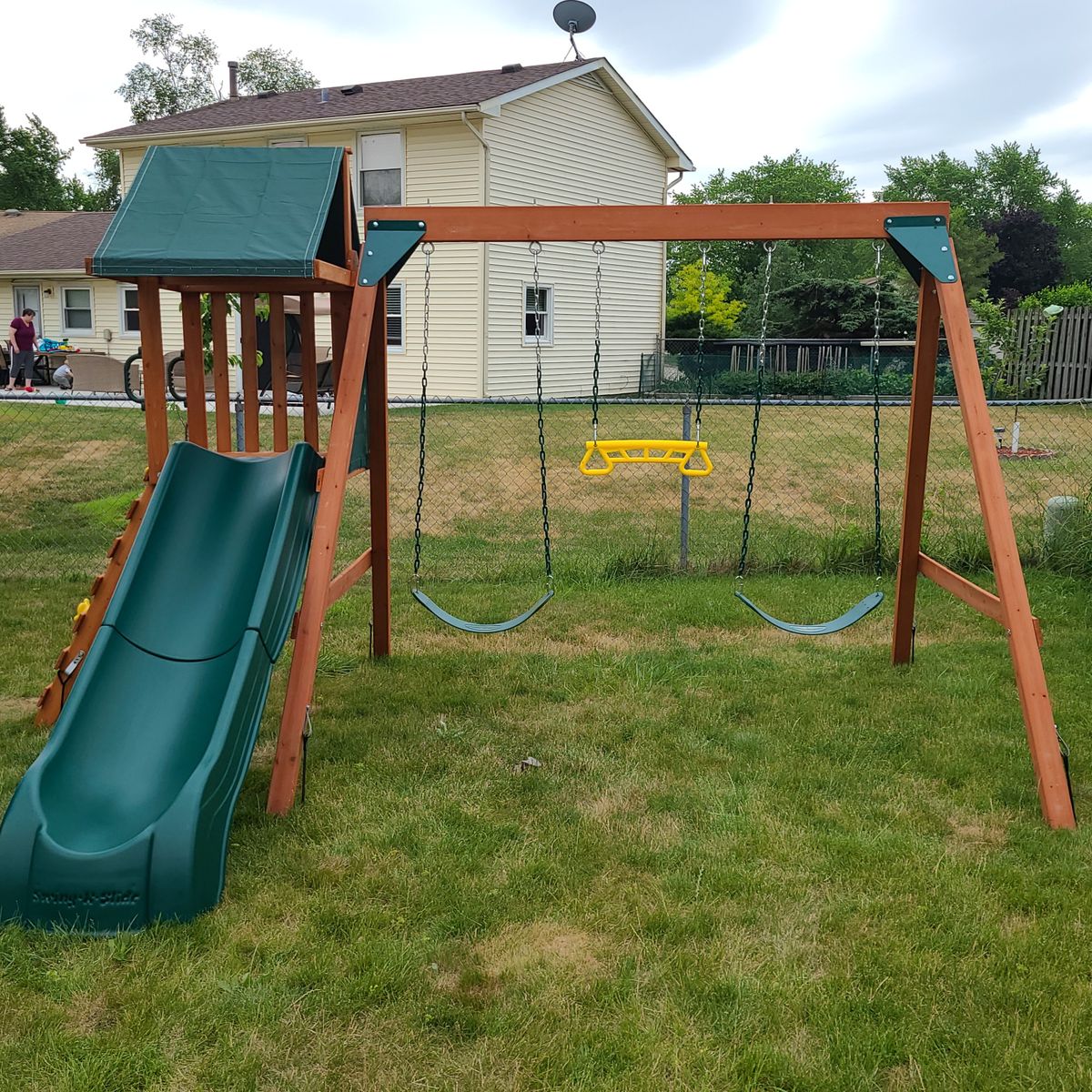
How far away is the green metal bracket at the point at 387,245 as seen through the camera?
4410 millimetres

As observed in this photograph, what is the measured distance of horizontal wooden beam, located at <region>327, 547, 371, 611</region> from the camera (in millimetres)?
4338

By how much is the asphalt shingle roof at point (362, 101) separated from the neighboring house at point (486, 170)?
61mm

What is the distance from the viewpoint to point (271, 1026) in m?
2.64

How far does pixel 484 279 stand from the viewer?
61.6ft

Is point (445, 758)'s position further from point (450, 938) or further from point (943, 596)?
point (943, 596)

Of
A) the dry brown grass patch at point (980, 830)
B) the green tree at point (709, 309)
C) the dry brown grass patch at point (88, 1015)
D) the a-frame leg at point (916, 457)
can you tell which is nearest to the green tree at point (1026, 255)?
the green tree at point (709, 309)

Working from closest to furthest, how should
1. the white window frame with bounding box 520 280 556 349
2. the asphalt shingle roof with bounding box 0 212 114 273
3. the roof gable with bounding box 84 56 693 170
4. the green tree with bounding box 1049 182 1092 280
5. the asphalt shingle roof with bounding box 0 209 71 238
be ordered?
the roof gable with bounding box 84 56 693 170 < the white window frame with bounding box 520 280 556 349 < the asphalt shingle roof with bounding box 0 212 114 273 < the asphalt shingle roof with bounding box 0 209 71 238 < the green tree with bounding box 1049 182 1092 280

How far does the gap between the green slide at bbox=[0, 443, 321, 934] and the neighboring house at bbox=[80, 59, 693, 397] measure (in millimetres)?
14475

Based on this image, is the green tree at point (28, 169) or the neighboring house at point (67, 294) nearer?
the neighboring house at point (67, 294)

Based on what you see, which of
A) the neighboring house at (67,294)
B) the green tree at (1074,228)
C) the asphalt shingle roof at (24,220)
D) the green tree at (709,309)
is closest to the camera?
the neighboring house at (67,294)

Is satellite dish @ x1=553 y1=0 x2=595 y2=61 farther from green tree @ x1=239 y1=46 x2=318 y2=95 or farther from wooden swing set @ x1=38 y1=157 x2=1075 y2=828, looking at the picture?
green tree @ x1=239 y1=46 x2=318 y2=95

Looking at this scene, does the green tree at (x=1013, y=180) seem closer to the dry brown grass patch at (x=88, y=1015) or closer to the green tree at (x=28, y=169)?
the green tree at (x=28, y=169)

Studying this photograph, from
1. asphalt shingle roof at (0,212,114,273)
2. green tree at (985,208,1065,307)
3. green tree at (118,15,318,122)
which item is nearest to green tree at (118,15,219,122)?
green tree at (118,15,318,122)

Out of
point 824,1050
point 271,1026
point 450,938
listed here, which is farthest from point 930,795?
point 271,1026
